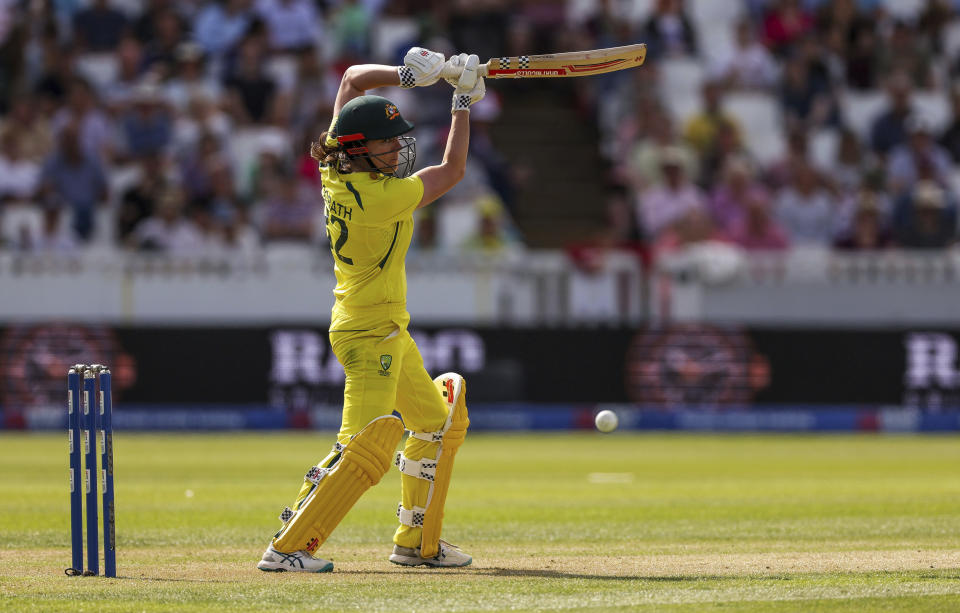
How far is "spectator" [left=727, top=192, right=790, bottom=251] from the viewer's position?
17.8m

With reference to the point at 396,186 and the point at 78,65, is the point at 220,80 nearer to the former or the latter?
the point at 78,65

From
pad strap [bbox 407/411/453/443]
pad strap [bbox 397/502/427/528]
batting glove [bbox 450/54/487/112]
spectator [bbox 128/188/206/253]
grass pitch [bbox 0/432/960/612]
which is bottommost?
grass pitch [bbox 0/432/960/612]

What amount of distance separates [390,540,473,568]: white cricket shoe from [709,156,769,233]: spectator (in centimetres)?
1162

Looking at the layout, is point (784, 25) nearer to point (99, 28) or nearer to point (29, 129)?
point (99, 28)

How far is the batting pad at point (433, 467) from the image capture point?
22.9 ft

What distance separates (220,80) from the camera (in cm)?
1903

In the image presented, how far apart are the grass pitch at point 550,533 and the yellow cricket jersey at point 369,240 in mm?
1083

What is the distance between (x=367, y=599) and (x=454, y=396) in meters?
1.43

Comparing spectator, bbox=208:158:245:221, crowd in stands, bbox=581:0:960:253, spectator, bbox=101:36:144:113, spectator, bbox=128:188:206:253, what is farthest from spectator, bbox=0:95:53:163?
crowd in stands, bbox=581:0:960:253

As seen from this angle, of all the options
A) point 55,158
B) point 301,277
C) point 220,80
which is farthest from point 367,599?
point 220,80

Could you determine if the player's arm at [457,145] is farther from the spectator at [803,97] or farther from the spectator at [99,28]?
the spectator at [803,97]

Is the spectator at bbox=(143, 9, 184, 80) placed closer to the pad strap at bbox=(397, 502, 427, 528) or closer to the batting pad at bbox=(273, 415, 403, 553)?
the pad strap at bbox=(397, 502, 427, 528)

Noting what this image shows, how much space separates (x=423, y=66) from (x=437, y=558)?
2105 mm

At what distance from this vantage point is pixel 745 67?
792 inches
